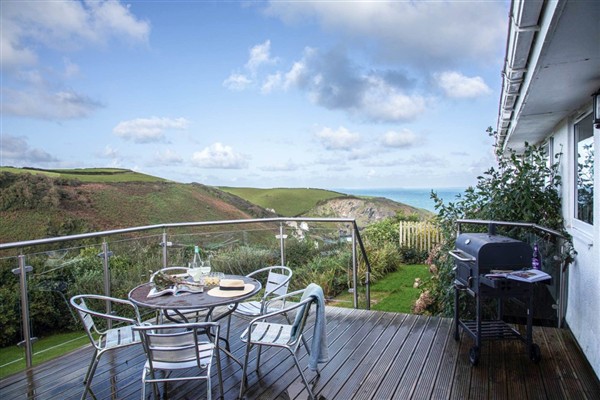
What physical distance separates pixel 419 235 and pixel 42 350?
1057 cm

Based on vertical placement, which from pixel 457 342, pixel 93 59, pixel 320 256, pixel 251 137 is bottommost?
pixel 457 342

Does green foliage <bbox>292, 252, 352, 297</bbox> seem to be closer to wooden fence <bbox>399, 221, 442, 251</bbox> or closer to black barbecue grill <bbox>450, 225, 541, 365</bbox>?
black barbecue grill <bbox>450, 225, 541, 365</bbox>

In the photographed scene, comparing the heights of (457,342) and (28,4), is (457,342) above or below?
below

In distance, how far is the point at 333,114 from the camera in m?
19.4

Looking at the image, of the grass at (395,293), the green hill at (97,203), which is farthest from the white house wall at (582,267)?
the green hill at (97,203)

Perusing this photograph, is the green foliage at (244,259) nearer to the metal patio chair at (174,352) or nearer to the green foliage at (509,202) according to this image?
the green foliage at (509,202)

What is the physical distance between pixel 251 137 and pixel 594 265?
1286 centimetres

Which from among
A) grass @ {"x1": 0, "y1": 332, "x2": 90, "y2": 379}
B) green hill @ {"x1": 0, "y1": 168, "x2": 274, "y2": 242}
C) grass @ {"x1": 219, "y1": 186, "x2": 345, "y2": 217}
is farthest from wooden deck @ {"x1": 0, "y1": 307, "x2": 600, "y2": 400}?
grass @ {"x1": 219, "y1": 186, "x2": 345, "y2": 217}

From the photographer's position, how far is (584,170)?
4086 mm

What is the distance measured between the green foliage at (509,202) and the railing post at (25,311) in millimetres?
4521

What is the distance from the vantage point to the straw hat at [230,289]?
10.2 feet

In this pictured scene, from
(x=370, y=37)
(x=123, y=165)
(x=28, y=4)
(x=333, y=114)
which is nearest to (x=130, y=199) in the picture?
(x=123, y=165)

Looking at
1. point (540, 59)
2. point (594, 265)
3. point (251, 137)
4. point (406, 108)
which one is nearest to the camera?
point (540, 59)

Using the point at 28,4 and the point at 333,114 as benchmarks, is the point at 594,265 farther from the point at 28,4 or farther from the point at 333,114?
the point at 333,114
